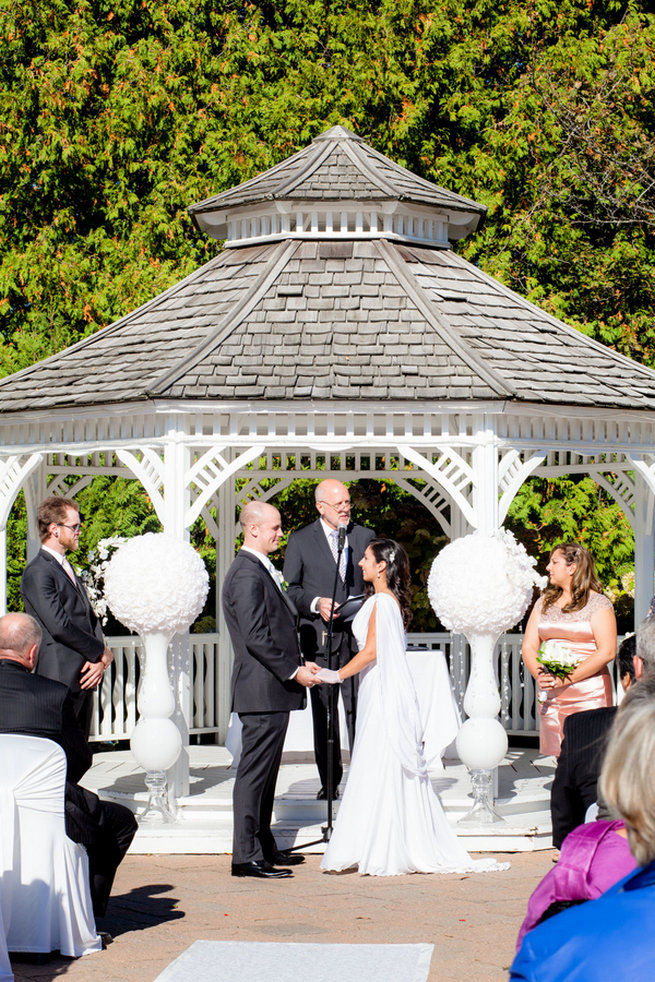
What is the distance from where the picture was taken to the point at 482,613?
9352 mm

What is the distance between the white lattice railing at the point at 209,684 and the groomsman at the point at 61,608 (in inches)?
144

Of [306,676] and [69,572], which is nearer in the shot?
[306,676]

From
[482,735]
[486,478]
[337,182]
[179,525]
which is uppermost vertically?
[337,182]

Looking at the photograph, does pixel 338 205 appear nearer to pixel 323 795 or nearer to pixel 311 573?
pixel 311 573

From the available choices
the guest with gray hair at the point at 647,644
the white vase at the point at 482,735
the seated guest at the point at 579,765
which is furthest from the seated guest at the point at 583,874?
the white vase at the point at 482,735

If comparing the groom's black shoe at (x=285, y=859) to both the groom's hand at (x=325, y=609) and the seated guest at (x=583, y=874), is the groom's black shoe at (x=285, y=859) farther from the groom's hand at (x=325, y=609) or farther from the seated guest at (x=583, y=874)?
the seated guest at (x=583, y=874)

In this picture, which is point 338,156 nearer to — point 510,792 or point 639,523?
point 639,523

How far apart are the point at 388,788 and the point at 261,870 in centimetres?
90

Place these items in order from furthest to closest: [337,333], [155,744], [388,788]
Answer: [337,333] → [155,744] → [388,788]

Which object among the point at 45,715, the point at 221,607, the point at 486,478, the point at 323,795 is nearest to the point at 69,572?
the point at 323,795

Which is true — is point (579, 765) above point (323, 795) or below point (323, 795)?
above

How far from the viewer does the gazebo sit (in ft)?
32.7

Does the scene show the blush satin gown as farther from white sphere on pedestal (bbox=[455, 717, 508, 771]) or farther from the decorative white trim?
the decorative white trim

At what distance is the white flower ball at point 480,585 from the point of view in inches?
367
